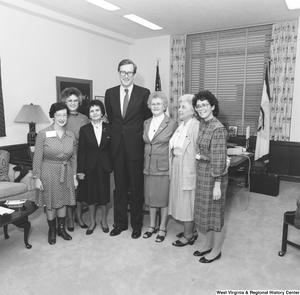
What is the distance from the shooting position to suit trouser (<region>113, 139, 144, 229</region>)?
2.96 m

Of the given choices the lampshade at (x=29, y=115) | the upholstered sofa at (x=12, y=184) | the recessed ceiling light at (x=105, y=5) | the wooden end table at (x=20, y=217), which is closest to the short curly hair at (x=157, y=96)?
the wooden end table at (x=20, y=217)

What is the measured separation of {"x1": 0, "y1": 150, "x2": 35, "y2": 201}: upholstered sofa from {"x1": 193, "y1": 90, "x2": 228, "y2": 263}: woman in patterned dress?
7.07 feet

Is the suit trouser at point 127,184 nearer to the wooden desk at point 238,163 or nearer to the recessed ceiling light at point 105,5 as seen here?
the wooden desk at point 238,163

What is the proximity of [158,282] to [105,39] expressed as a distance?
5091 mm

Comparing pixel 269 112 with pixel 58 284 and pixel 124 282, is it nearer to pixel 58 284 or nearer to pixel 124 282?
pixel 124 282

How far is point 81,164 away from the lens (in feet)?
9.82

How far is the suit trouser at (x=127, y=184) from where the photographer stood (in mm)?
2965

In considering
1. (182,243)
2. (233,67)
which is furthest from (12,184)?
(233,67)

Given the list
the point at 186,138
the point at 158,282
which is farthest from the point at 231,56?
the point at 158,282

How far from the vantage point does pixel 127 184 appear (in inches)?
122

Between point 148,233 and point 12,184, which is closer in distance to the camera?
point 148,233

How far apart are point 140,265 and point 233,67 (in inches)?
180

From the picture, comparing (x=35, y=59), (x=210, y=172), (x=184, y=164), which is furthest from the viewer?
(x=35, y=59)

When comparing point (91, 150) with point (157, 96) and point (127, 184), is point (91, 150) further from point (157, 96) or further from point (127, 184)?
point (157, 96)
